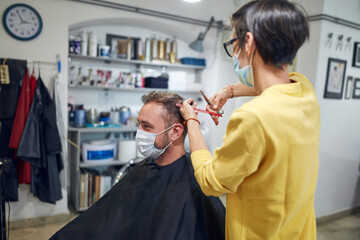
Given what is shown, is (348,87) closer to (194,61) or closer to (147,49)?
(194,61)

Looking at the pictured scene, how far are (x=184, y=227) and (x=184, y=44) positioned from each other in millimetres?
3170

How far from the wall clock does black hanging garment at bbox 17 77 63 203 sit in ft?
1.42

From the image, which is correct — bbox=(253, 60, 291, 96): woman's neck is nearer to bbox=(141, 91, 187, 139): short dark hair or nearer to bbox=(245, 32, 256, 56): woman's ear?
bbox=(245, 32, 256, 56): woman's ear

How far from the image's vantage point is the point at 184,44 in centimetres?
395

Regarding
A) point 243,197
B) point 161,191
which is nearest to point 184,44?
point 161,191

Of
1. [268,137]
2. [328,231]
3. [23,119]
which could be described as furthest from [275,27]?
[328,231]

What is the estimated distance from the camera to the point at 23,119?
2.56m

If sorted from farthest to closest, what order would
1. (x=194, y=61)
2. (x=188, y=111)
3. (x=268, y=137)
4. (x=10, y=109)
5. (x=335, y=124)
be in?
(x=194, y=61)
(x=335, y=124)
(x=10, y=109)
(x=188, y=111)
(x=268, y=137)

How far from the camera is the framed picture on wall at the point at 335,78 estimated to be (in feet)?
9.76

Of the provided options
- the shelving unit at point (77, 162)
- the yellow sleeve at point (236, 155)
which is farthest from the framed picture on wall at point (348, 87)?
the yellow sleeve at point (236, 155)

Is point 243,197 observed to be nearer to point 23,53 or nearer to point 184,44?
point 23,53

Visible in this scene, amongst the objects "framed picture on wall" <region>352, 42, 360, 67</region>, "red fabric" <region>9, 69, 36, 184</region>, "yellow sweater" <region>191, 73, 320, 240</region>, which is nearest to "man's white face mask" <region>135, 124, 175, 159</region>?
"yellow sweater" <region>191, 73, 320, 240</region>

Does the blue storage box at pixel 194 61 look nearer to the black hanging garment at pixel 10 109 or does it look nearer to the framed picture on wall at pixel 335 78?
the framed picture on wall at pixel 335 78

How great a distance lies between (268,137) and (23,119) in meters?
2.46
